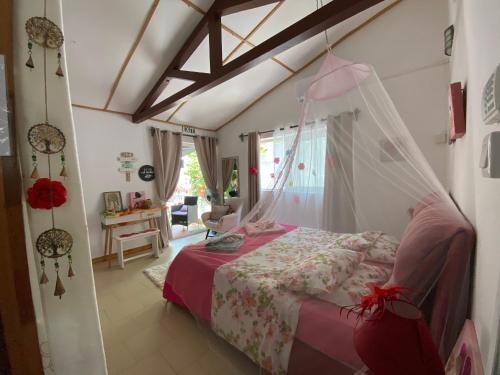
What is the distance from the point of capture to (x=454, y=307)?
927 mm

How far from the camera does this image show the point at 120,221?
340cm

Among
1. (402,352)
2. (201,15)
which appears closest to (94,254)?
(201,15)

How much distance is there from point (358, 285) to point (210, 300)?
115 centimetres

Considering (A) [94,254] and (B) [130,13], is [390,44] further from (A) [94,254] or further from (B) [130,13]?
(A) [94,254]

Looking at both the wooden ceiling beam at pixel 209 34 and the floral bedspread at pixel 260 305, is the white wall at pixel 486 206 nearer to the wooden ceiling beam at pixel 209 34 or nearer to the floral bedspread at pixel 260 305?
the floral bedspread at pixel 260 305

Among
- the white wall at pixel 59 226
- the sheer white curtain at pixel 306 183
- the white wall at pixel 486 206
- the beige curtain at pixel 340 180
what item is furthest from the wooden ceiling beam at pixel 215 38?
the white wall at pixel 486 206

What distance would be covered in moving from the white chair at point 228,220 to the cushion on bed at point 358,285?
267 centimetres

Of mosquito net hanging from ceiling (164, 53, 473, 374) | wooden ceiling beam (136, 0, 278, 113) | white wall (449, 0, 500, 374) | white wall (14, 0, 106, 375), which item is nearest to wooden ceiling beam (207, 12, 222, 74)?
wooden ceiling beam (136, 0, 278, 113)

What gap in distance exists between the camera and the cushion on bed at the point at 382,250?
5.23 ft

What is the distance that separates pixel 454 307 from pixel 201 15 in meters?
3.33

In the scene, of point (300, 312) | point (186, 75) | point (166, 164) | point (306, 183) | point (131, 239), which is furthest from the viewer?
point (166, 164)

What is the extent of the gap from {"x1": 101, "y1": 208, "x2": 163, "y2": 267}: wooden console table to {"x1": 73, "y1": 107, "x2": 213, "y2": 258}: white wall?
0.12 meters

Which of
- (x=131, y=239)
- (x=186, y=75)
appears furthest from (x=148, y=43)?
(x=131, y=239)

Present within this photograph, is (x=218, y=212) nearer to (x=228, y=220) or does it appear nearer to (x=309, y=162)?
(x=228, y=220)
